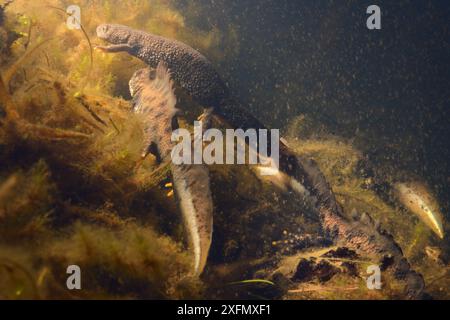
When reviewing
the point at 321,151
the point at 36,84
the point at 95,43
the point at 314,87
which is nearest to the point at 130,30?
the point at 95,43

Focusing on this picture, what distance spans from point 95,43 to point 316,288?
16.5 feet

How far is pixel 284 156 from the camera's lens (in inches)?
129

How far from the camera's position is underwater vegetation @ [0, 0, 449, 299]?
2146 millimetres

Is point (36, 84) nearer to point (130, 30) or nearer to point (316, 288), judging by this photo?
point (130, 30)

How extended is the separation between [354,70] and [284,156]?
9.25 meters

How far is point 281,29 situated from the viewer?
10.4 metres
